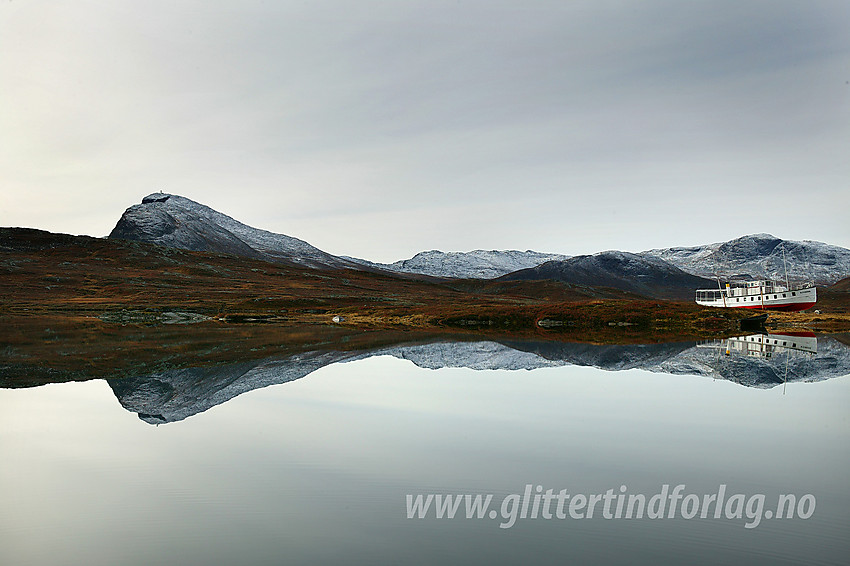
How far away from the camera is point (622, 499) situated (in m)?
13.2

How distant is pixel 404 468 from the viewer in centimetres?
1548

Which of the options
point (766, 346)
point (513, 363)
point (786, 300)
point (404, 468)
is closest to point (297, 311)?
point (513, 363)

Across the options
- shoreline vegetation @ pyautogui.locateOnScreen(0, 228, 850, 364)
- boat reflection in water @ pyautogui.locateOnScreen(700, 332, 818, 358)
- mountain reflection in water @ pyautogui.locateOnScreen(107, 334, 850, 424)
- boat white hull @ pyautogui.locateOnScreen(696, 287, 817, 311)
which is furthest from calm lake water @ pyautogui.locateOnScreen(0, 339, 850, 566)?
boat white hull @ pyautogui.locateOnScreen(696, 287, 817, 311)

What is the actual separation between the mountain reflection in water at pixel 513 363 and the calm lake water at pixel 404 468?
0.43 metres

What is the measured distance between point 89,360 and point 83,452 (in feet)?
89.4

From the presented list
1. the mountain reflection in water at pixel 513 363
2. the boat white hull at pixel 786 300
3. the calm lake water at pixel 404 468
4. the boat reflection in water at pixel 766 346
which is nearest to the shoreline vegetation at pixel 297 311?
the boat white hull at pixel 786 300

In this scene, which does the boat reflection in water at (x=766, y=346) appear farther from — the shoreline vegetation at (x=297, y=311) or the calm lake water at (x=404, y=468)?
the calm lake water at (x=404, y=468)

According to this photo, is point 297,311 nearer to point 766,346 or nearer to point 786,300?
point 766,346

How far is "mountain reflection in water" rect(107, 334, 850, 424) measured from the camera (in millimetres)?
27969

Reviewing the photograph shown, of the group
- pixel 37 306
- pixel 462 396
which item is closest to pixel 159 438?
pixel 462 396

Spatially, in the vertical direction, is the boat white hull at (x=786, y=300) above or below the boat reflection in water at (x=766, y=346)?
above

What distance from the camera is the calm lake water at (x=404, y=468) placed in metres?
10.8

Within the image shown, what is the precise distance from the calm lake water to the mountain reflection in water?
0.43 meters

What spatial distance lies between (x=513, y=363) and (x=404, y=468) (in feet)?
88.4
